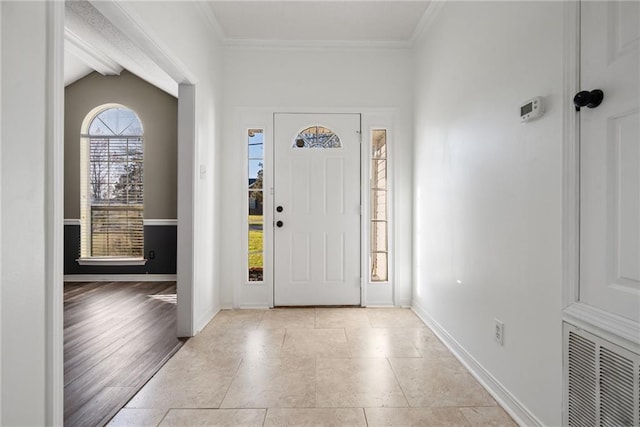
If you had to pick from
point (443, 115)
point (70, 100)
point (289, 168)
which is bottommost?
point (289, 168)

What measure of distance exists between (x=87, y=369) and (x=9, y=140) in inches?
64.9

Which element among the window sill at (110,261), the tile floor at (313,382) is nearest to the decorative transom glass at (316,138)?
the tile floor at (313,382)

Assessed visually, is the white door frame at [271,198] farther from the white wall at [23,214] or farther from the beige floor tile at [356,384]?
the white wall at [23,214]

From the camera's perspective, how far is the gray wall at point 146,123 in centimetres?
469

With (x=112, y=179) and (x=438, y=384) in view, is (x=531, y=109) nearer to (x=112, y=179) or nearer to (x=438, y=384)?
(x=438, y=384)

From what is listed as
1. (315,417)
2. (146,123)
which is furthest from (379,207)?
(146,123)

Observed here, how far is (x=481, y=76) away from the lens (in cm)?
211

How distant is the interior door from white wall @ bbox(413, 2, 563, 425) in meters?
0.13

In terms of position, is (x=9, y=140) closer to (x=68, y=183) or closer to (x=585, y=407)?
(x=585, y=407)

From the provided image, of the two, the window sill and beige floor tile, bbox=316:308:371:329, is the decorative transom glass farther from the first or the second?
the window sill

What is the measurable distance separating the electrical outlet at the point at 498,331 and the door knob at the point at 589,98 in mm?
1155

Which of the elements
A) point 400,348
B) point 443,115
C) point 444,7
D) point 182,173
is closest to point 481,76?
point 443,115

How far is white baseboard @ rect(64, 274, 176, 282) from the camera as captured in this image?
184 inches

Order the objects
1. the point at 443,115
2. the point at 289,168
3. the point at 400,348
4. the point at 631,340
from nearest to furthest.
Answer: the point at 631,340 → the point at 400,348 → the point at 443,115 → the point at 289,168
